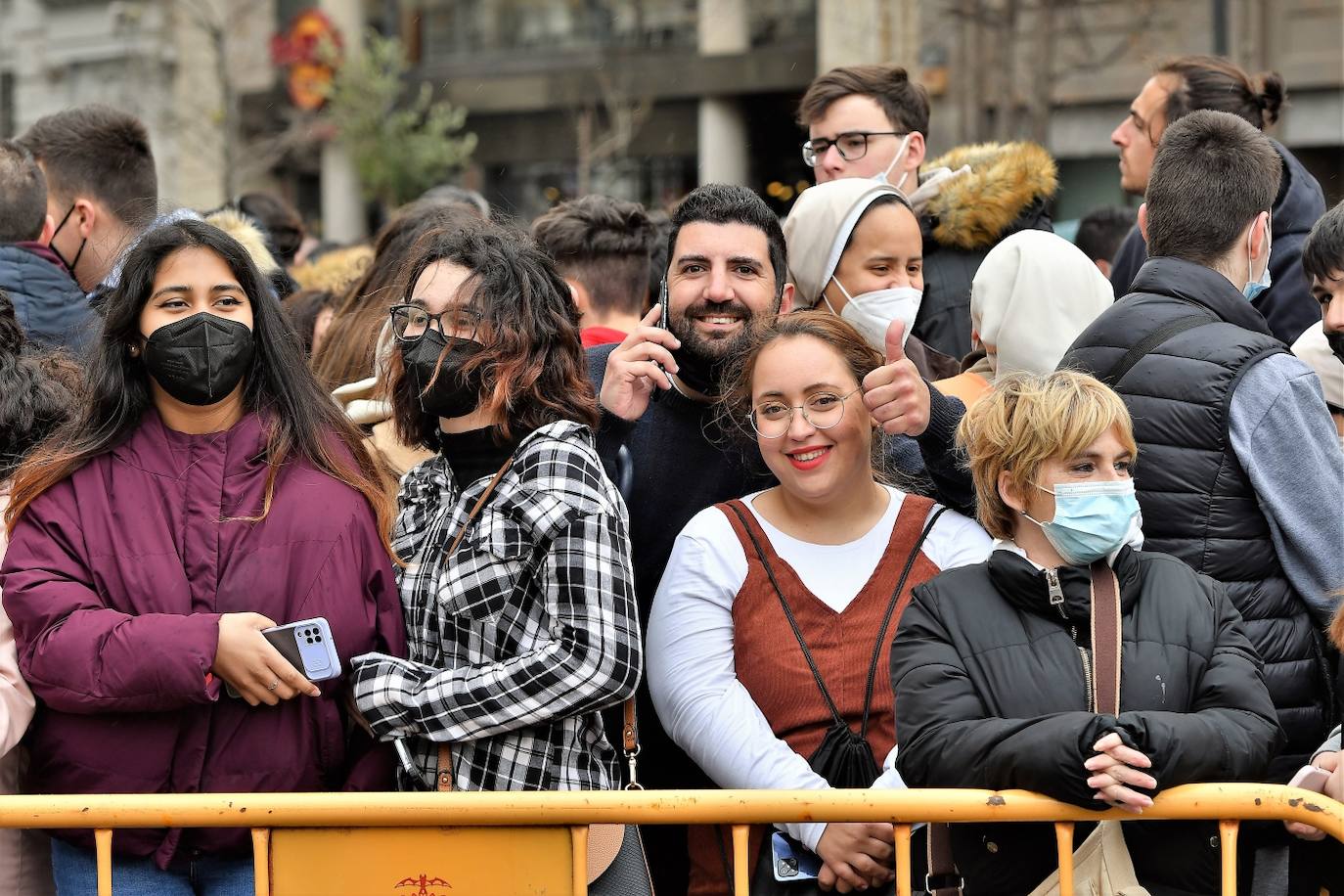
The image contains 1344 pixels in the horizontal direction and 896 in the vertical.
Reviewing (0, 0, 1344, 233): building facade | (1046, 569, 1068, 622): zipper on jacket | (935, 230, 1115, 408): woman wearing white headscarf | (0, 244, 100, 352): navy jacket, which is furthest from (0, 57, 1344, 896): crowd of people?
(0, 0, 1344, 233): building facade

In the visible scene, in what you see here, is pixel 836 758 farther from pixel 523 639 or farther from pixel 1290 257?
pixel 1290 257

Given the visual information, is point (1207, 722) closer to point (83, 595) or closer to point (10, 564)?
point (83, 595)

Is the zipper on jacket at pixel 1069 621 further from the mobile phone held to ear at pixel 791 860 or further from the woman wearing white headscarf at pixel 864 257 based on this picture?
the woman wearing white headscarf at pixel 864 257

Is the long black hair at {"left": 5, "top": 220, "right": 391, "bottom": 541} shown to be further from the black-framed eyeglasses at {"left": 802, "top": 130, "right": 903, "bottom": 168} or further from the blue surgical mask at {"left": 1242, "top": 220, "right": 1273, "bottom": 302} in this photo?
the black-framed eyeglasses at {"left": 802, "top": 130, "right": 903, "bottom": 168}

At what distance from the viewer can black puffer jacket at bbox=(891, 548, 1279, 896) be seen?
9.46 ft

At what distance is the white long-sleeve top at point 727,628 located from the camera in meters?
3.22

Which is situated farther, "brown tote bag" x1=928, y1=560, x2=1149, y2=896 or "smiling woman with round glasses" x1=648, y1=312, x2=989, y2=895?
"smiling woman with round glasses" x1=648, y1=312, x2=989, y2=895

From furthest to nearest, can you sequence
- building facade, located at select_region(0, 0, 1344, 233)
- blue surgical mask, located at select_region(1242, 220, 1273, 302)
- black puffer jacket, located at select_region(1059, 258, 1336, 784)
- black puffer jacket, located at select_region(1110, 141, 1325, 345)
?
building facade, located at select_region(0, 0, 1344, 233) < black puffer jacket, located at select_region(1110, 141, 1325, 345) < blue surgical mask, located at select_region(1242, 220, 1273, 302) < black puffer jacket, located at select_region(1059, 258, 1336, 784)

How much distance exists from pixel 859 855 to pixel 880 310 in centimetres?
164

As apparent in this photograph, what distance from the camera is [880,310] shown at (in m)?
4.16

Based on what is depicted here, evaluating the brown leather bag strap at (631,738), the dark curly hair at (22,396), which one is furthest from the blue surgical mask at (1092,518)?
the dark curly hair at (22,396)

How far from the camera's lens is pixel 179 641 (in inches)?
120

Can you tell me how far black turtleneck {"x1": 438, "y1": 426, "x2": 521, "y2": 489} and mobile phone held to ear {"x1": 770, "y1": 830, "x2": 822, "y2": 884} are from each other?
1.05m

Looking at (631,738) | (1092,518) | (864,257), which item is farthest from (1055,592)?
(864,257)
